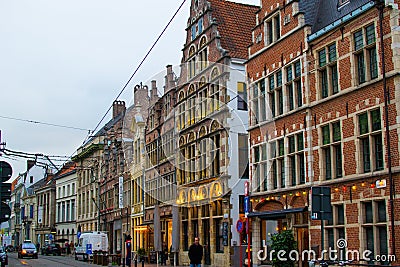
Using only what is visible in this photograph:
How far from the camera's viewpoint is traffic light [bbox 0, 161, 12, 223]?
13164mm

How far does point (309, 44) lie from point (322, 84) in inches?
71.5

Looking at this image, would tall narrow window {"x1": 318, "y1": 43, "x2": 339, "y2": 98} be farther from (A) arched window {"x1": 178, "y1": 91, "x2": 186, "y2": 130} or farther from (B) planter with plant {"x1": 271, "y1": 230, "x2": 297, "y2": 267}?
(A) arched window {"x1": 178, "y1": 91, "x2": 186, "y2": 130}

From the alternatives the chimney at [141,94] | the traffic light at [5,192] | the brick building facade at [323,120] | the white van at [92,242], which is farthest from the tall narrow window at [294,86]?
the chimney at [141,94]

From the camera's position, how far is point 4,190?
13.5m

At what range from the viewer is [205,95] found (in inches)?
1432

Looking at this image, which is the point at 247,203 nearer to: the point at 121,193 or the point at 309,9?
the point at 309,9

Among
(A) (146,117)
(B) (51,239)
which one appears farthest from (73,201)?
(A) (146,117)

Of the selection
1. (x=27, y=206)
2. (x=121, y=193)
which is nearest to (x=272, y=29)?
(x=121, y=193)

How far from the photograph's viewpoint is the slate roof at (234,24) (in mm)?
34750

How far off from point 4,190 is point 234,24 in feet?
82.7

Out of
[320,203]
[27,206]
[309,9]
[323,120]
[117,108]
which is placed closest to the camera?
[320,203]

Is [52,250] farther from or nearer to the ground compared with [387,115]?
nearer to the ground

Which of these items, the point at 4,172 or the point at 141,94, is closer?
the point at 4,172

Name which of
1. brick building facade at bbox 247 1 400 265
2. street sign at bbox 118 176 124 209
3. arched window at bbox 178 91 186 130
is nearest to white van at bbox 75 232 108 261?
street sign at bbox 118 176 124 209
